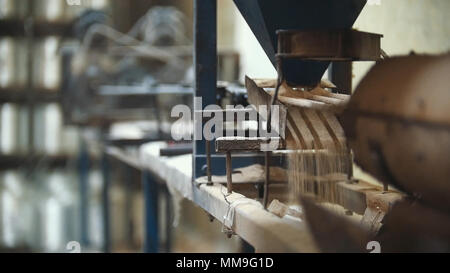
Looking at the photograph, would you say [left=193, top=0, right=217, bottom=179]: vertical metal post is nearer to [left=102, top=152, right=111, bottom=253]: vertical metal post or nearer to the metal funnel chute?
the metal funnel chute

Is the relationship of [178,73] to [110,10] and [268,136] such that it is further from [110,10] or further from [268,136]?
[268,136]

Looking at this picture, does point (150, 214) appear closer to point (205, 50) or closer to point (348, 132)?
point (205, 50)

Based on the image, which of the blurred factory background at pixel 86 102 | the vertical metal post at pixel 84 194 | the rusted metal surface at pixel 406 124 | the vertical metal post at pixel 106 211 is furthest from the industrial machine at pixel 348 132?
the vertical metal post at pixel 84 194

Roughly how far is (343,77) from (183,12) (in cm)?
1026

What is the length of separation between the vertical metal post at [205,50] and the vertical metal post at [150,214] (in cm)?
217

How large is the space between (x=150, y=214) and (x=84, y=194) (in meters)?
4.70

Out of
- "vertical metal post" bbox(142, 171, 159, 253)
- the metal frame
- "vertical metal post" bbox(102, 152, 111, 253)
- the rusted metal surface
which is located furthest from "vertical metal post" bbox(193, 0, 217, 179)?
"vertical metal post" bbox(102, 152, 111, 253)

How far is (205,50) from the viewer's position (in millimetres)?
4676

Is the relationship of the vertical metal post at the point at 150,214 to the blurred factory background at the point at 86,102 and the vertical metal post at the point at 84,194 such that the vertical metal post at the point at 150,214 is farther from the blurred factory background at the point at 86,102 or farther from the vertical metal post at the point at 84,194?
the vertical metal post at the point at 84,194

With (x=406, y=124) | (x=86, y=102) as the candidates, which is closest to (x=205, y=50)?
(x=406, y=124)

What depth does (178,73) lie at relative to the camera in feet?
40.2

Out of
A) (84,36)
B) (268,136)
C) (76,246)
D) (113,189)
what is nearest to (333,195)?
(268,136)

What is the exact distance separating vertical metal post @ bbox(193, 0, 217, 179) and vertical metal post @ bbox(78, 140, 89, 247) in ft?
21.9

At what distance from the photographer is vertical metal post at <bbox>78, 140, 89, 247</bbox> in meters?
11.1
